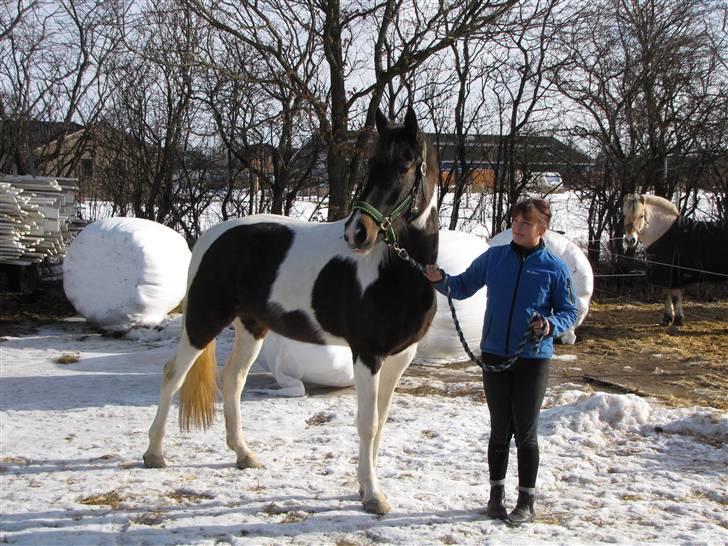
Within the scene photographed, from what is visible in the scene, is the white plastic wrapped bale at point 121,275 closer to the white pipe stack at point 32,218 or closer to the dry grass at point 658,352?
the white pipe stack at point 32,218

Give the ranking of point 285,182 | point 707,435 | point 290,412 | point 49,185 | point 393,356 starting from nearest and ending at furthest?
1. point 393,356
2. point 707,435
3. point 290,412
4. point 49,185
5. point 285,182

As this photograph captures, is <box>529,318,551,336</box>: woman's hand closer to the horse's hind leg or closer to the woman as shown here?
the woman

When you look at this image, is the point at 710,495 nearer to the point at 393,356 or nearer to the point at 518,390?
the point at 518,390

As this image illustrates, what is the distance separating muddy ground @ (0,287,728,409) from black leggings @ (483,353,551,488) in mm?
2464

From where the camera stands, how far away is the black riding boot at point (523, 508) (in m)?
3.25

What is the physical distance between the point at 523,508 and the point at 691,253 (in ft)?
23.6

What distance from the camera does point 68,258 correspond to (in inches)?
338

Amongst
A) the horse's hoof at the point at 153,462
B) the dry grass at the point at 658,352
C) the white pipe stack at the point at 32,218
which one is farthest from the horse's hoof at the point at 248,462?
the white pipe stack at the point at 32,218

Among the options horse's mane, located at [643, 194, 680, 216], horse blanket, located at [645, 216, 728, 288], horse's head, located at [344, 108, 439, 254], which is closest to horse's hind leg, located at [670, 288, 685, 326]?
horse blanket, located at [645, 216, 728, 288]

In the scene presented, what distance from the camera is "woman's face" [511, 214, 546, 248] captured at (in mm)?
3146

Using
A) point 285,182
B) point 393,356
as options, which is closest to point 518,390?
point 393,356

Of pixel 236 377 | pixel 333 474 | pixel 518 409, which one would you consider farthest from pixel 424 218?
pixel 236 377

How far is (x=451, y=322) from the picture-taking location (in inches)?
268

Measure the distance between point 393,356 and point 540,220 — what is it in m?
1.04
